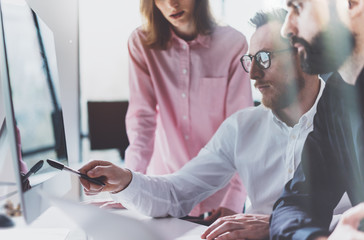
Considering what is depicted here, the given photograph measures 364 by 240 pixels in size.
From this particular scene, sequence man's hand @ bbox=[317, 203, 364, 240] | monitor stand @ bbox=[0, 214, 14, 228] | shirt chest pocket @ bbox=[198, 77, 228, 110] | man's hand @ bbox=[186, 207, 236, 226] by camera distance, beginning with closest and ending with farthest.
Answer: man's hand @ bbox=[317, 203, 364, 240] < monitor stand @ bbox=[0, 214, 14, 228] < man's hand @ bbox=[186, 207, 236, 226] < shirt chest pocket @ bbox=[198, 77, 228, 110]

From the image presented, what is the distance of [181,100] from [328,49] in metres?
0.52

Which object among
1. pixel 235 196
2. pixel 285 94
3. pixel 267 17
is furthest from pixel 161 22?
pixel 235 196

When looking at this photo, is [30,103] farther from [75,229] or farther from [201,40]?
[201,40]

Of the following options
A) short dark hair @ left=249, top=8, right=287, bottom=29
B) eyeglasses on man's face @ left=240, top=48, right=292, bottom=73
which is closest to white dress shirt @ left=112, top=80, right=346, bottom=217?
eyeglasses on man's face @ left=240, top=48, right=292, bottom=73

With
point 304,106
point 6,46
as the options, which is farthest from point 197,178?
point 6,46

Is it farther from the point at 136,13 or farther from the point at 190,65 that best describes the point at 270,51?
the point at 136,13

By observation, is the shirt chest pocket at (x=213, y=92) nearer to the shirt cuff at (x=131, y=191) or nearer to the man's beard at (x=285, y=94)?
the man's beard at (x=285, y=94)

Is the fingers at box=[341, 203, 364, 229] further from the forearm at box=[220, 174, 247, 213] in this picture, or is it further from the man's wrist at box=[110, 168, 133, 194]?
the man's wrist at box=[110, 168, 133, 194]

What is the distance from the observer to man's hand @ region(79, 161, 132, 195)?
95 centimetres

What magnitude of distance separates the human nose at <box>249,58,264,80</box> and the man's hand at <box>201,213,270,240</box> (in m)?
0.36

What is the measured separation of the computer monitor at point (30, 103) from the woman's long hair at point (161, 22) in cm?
38

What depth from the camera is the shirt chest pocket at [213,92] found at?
1.18m

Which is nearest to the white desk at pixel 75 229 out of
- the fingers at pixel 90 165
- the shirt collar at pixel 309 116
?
the fingers at pixel 90 165

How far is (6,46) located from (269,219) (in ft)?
2.20
